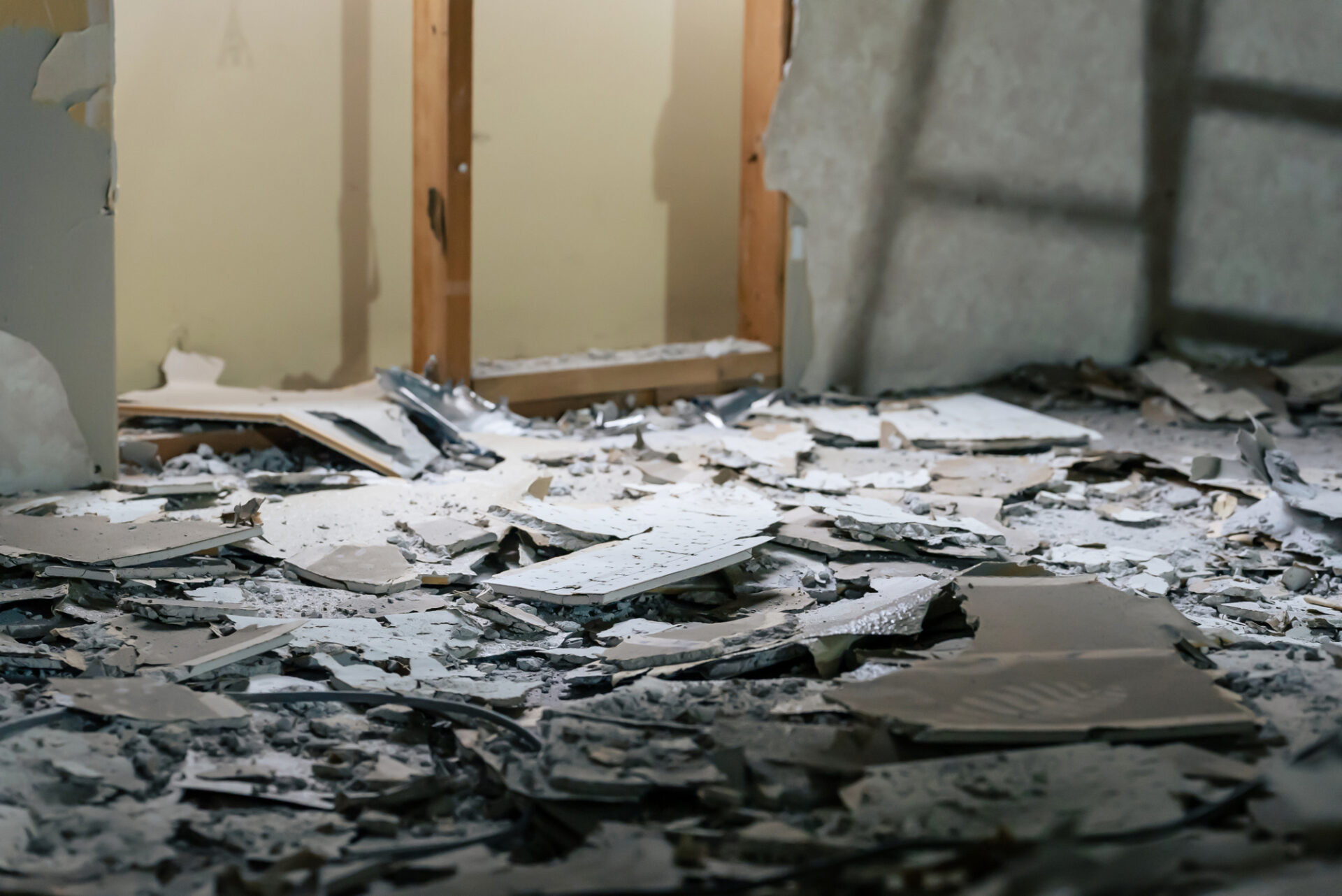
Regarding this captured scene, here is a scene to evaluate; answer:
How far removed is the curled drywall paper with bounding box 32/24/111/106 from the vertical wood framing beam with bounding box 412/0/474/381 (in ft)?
4.12

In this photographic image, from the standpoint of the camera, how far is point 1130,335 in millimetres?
6164

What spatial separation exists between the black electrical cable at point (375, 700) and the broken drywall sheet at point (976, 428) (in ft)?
9.32

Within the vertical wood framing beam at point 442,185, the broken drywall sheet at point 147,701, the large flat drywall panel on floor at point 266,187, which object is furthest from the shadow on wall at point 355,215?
the broken drywall sheet at point 147,701

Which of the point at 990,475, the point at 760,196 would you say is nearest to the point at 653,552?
the point at 990,475

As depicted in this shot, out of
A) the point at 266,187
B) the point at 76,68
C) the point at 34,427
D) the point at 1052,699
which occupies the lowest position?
the point at 1052,699

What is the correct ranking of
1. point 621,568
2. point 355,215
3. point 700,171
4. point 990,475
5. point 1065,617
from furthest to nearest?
point 700,171
point 355,215
point 990,475
point 621,568
point 1065,617

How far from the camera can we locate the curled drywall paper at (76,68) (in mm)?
3160

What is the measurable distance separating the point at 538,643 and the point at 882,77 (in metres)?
3.60

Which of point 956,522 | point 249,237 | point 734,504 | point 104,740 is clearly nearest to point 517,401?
point 249,237

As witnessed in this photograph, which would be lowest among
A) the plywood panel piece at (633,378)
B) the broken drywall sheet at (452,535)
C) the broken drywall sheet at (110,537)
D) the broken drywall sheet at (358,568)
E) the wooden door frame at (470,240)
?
the broken drywall sheet at (358,568)

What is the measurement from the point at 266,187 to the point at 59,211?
1310 millimetres

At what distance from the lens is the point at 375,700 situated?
2119 mm

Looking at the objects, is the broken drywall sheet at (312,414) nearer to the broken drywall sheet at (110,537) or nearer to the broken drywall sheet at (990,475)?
the broken drywall sheet at (110,537)

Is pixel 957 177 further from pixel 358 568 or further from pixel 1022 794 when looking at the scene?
pixel 1022 794
